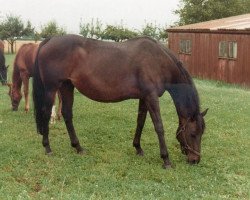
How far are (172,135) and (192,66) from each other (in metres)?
19.2

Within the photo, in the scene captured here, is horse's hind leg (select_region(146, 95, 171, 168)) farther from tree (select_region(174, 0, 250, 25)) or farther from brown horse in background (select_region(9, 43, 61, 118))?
tree (select_region(174, 0, 250, 25))

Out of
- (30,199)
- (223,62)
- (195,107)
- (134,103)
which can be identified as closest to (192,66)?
(223,62)

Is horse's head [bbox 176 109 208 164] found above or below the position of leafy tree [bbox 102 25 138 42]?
below

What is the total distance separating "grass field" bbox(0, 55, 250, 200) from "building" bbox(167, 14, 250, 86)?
1267 centimetres

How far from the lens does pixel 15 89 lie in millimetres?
12445

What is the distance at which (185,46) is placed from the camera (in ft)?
96.4

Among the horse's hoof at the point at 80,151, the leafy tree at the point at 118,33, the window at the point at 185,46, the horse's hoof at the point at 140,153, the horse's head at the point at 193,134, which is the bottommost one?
the horse's hoof at the point at 140,153

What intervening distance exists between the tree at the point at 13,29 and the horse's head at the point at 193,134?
53304mm

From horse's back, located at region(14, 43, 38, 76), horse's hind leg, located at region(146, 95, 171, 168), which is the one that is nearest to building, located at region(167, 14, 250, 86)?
horse's back, located at region(14, 43, 38, 76)

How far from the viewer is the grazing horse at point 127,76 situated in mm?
7590

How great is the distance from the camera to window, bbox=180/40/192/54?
28.8m

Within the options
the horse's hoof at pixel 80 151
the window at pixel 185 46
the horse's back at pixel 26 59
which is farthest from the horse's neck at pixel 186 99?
the window at pixel 185 46

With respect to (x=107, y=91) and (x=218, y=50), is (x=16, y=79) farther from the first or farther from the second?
(x=218, y=50)

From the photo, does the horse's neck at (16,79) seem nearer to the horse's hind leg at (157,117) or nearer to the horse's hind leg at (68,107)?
the horse's hind leg at (68,107)
